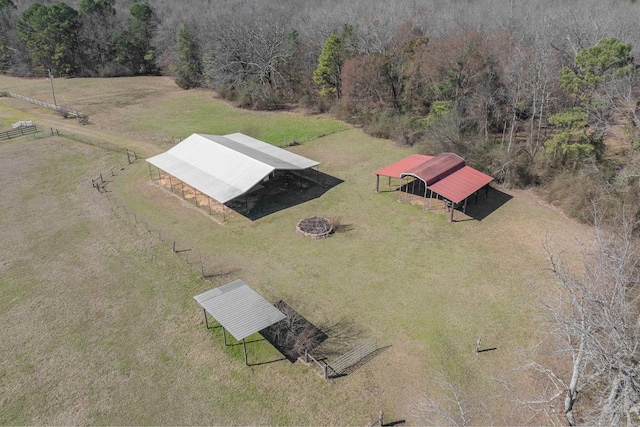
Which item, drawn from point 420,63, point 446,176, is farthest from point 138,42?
point 446,176

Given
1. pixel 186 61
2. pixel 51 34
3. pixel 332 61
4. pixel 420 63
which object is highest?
pixel 51 34

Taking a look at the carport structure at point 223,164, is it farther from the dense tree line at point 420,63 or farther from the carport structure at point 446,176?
the dense tree line at point 420,63

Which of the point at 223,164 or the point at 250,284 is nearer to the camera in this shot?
the point at 250,284

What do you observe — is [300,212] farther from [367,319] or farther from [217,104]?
[217,104]

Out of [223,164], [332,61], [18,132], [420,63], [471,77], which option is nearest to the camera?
[223,164]

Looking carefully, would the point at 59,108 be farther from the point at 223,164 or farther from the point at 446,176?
the point at 446,176

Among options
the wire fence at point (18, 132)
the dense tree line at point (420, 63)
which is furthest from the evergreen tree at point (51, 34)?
the wire fence at point (18, 132)

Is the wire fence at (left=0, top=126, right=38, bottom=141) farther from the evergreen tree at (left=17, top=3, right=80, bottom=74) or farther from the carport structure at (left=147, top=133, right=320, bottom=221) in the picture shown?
the evergreen tree at (left=17, top=3, right=80, bottom=74)

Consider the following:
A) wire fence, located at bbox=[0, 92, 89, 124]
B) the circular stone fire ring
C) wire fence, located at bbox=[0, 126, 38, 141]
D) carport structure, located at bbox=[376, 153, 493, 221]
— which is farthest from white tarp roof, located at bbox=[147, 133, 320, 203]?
wire fence, located at bbox=[0, 92, 89, 124]
